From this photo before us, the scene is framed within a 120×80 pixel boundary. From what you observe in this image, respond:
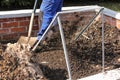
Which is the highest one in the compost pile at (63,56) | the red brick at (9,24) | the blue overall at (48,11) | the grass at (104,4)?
the blue overall at (48,11)

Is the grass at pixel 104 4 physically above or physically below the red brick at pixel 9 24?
below

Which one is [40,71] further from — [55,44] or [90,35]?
[90,35]

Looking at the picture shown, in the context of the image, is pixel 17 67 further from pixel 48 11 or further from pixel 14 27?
pixel 14 27

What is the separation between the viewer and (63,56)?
222 inches

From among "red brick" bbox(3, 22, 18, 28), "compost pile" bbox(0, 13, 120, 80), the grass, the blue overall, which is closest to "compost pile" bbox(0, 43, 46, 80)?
"compost pile" bbox(0, 13, 120, 80)

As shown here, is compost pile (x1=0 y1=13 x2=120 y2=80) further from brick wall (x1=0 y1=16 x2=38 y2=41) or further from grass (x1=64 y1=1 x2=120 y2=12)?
grass (x1=64 y1=1 x2=120 y2=12)

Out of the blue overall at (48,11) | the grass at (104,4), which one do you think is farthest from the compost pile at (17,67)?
the grass at (104,4)

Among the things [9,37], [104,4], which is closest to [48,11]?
[9,37]

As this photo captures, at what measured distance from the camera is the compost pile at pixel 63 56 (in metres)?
4.61

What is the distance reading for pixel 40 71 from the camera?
189 inches

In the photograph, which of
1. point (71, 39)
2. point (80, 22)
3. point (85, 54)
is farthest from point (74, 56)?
point (80, 22)

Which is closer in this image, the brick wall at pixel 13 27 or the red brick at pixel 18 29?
the brick wall at pixel 13 27

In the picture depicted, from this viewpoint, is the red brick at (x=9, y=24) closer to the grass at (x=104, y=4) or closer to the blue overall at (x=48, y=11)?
the blue overall at (x=48, y=11)

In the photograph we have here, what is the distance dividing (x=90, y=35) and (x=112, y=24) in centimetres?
65
